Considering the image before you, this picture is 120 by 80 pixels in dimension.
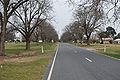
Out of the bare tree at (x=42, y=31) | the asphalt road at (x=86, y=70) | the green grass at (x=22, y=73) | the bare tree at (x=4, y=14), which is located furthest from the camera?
the bare tree at (x=42, y=31)

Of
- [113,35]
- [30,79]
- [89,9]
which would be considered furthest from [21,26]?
[113,35]

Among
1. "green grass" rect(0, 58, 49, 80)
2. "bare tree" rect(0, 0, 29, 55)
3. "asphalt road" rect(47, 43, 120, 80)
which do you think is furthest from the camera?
"bare tree" rect(0, 0, 29, 55)

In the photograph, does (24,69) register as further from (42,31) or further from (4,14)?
(42,31)

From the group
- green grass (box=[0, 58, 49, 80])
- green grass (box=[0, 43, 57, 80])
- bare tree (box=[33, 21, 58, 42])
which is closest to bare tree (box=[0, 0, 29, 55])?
green grass (box=[0, 43, 57, 80])

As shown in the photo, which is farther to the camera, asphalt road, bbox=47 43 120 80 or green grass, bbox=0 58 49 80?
green grass, bbox=0 58 49 80

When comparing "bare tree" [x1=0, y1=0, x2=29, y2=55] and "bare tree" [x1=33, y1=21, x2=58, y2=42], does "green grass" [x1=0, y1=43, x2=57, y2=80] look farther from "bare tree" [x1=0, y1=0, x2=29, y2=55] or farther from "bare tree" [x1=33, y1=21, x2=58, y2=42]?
"bare tree" [x1=33, y1=21, x2=58, y2=42]

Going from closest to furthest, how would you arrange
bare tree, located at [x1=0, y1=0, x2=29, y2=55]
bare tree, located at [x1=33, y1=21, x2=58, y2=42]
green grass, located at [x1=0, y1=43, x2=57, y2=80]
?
green grass, located at [x1=0, y1=43, x2=57, y2=80] → bare tree, located at [x1=0, y1=0, x2=29, y2=55] → bare tree, located at [x1=33, y1=21, x2=58, y2=42]

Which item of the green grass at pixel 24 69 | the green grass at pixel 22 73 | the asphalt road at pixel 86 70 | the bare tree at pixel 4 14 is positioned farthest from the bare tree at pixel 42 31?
the green grass at pixel 22 73

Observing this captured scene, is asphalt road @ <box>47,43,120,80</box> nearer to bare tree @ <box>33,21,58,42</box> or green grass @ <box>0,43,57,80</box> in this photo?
green grass @ <box>0,43,57,80</box>

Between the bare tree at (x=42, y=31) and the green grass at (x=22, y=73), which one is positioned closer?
the green grass at (x=22, y=73)

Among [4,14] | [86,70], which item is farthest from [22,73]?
[4,14]

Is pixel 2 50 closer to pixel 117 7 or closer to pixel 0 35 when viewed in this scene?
pixel 0 35

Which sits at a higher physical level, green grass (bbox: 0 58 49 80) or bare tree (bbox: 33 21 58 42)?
bare tree (bbox: 33 21 58 42)

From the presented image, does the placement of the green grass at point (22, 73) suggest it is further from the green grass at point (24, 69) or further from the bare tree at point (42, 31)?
the bare tree at point (42, 31)
